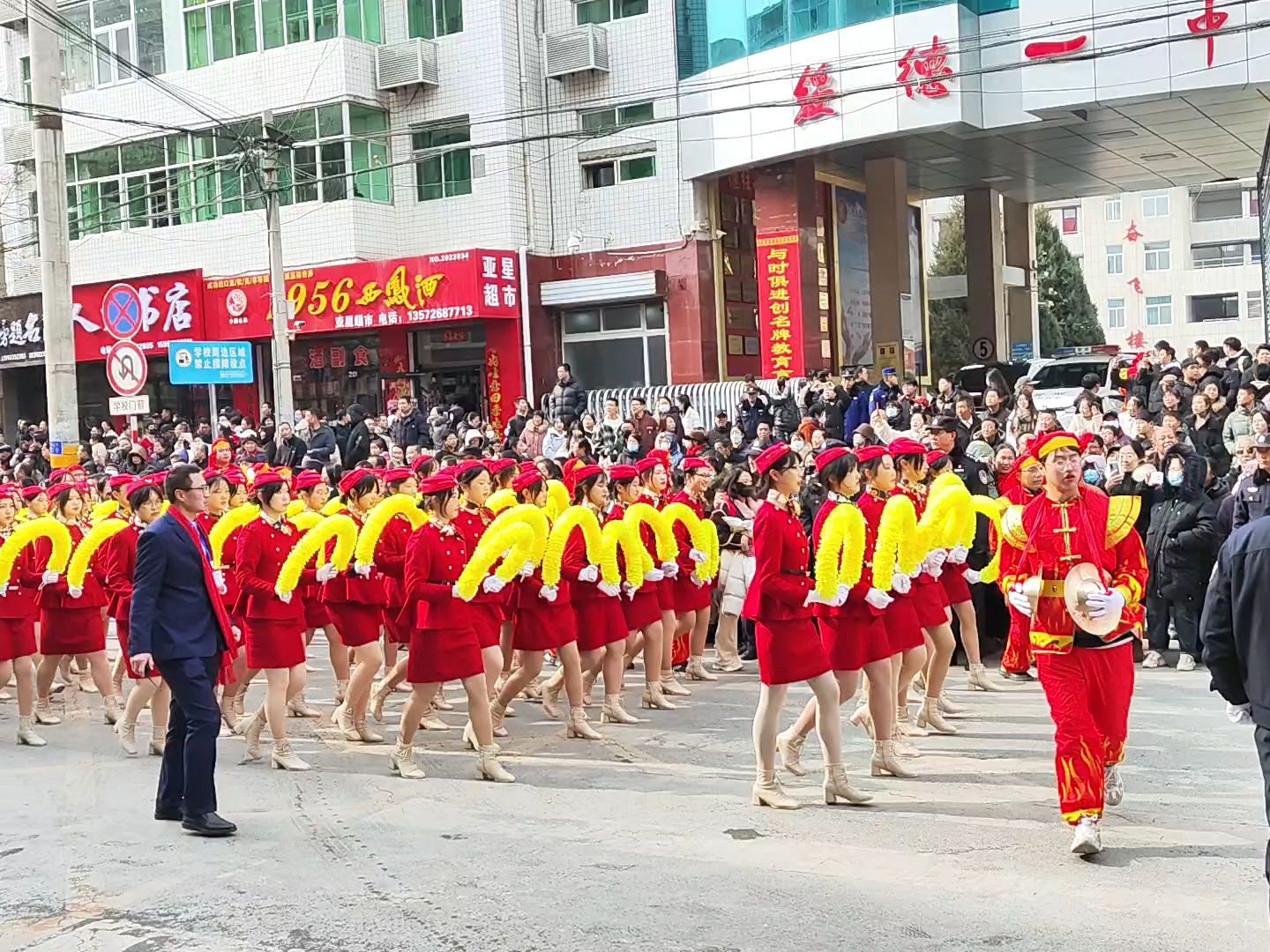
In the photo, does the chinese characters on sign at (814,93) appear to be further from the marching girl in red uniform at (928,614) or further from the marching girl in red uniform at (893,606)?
the marching girl in red uniform at (893,606)

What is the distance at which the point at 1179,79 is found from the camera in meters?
20.2

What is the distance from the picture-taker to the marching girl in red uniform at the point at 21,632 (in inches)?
406

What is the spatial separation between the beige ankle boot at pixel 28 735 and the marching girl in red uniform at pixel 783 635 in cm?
568

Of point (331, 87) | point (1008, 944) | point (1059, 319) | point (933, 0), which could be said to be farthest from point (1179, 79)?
point (1059, 319)

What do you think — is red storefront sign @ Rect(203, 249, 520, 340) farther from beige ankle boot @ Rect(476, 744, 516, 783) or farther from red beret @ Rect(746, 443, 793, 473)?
red beret @ Rect(746, 443, 793, 473)

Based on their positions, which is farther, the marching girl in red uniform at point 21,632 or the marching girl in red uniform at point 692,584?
the marching girl in red uniform at point 692,584

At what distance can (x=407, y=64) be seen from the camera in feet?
89.1

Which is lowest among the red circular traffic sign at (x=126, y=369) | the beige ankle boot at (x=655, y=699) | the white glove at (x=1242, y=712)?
the beige ankle boot at (x=655, y=699)

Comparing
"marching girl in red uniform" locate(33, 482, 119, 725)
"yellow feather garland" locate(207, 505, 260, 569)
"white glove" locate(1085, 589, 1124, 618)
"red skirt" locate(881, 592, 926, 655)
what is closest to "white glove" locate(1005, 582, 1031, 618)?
"white glove" locate(1085, 589, 1124, 618)

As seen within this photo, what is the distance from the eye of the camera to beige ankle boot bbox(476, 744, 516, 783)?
823 centimetres

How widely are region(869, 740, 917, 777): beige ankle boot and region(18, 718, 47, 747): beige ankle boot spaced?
19.8ft

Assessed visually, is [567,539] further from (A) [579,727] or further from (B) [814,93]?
(B) [814,93]

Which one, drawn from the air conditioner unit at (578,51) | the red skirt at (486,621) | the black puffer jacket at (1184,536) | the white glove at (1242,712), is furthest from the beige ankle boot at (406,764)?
the air conditioner unit at (578,51)

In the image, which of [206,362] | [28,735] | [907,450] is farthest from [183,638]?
[206,362]
